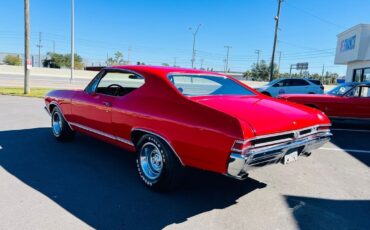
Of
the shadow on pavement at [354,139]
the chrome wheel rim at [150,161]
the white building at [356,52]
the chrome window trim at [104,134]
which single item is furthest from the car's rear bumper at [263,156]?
the white building at [356,52]

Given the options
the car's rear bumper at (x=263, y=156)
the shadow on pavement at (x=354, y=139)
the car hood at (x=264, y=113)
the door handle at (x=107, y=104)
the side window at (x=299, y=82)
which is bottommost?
the shadow on pavement at (x=354, y=139)

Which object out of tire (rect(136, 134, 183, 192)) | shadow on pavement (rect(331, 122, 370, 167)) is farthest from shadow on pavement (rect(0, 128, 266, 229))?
shadow on pavement (rect(331, 122, 370, 167))

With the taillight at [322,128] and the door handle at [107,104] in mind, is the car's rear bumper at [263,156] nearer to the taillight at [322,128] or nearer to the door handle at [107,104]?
the taillight at [322,128]

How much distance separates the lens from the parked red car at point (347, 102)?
29.4 ft

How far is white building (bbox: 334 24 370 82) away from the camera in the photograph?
20.7 meters

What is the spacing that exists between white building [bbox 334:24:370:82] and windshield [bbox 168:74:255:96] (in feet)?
62.8

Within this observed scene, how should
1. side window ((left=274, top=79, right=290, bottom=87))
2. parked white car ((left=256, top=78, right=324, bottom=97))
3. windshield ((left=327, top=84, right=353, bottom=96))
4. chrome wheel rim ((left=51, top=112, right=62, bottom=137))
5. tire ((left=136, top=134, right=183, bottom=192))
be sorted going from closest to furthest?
tire ((left=136, top=134, right=183, bottom=192)) → chrome wheel rim ((left=51, top=112, right=62, bottom=137)) → windshield ((left=327, top=84, right=353, bottom=96)) → parked white car ((left=256, top=78, right=324, bottom=97)) → side window ((left=274, top=79, right=290, bottom=87))

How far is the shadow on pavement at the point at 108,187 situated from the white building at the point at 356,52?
2030 centimetres

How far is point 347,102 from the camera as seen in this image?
29.6ft

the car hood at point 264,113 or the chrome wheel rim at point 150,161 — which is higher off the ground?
the car hood at point 264,113

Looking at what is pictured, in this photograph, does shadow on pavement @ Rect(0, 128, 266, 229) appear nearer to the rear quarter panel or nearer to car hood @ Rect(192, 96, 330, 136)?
the rear quarter panel

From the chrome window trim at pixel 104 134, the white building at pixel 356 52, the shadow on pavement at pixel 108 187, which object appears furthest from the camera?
the white building at pixel 356 52

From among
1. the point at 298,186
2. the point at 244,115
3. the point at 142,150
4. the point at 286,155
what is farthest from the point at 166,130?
the point at 298,186

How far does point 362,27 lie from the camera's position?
20828mm
